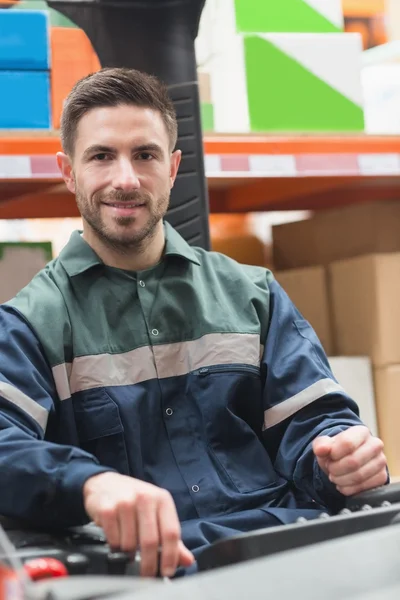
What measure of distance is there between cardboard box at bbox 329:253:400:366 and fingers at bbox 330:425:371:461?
1.10 m

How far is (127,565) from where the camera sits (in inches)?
35.3

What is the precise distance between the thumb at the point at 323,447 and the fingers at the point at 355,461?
2 centimetres

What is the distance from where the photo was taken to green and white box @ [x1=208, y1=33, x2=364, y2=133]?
224 centimetres

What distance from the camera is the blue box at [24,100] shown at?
Answer: 6.61ft

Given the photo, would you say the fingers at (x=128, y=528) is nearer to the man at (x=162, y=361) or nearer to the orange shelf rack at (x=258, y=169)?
the man at (x=162, y=361)

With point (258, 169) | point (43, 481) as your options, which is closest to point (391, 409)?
point (258, 169)

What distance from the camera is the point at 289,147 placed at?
86.7 inches

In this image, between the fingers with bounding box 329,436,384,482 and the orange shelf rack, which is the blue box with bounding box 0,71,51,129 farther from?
the fingers with bounding box 329,436,384,482

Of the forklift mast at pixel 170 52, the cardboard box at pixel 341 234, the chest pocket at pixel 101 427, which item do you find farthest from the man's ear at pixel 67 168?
the cardboard box at pixel 341 234

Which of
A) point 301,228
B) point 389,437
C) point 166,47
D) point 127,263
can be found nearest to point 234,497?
point 127,263

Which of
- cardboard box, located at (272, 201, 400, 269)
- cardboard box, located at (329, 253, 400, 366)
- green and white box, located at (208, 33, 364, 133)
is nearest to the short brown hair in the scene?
green and white box, located at (208, 33, 364, 133)

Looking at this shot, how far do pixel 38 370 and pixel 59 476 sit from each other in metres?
0.23

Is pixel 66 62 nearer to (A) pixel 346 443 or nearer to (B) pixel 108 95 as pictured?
(B) pixel 108 95

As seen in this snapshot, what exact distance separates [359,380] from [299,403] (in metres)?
0.98
